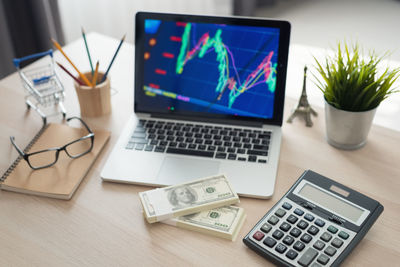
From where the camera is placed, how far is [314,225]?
0.83 meters

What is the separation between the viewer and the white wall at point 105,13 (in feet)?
7.91

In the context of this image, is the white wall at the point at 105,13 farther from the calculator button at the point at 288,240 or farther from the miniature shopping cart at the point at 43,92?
the calculator button at the point at 288,240


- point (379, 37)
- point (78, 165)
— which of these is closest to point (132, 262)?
point (78, 165)

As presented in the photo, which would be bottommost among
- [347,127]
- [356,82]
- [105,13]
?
[105,13]

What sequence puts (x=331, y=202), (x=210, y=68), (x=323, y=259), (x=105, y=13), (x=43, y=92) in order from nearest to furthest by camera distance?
(x=323, y=259) → (x=331, y=202) → (x=210, y=68) → (x=43, y=92) → (x=105, y=13)

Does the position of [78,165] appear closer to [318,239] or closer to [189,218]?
[189,218]

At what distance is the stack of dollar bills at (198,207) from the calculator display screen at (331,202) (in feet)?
0.45

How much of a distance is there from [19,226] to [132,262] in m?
0.25

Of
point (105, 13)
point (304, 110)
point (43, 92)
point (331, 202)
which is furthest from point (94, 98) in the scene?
point (105, 13)

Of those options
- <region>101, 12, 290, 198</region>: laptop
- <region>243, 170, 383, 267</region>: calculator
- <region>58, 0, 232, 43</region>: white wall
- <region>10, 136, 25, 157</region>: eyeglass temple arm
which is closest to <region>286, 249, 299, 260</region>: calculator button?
<region>243, 170, 383, 267</region>: calculator

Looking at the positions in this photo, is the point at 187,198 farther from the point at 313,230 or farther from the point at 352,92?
the point at 352,92

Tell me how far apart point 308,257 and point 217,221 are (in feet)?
0.60

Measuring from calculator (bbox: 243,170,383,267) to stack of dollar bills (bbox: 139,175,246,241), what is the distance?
6 centimetres

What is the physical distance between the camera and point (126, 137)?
1095mm
